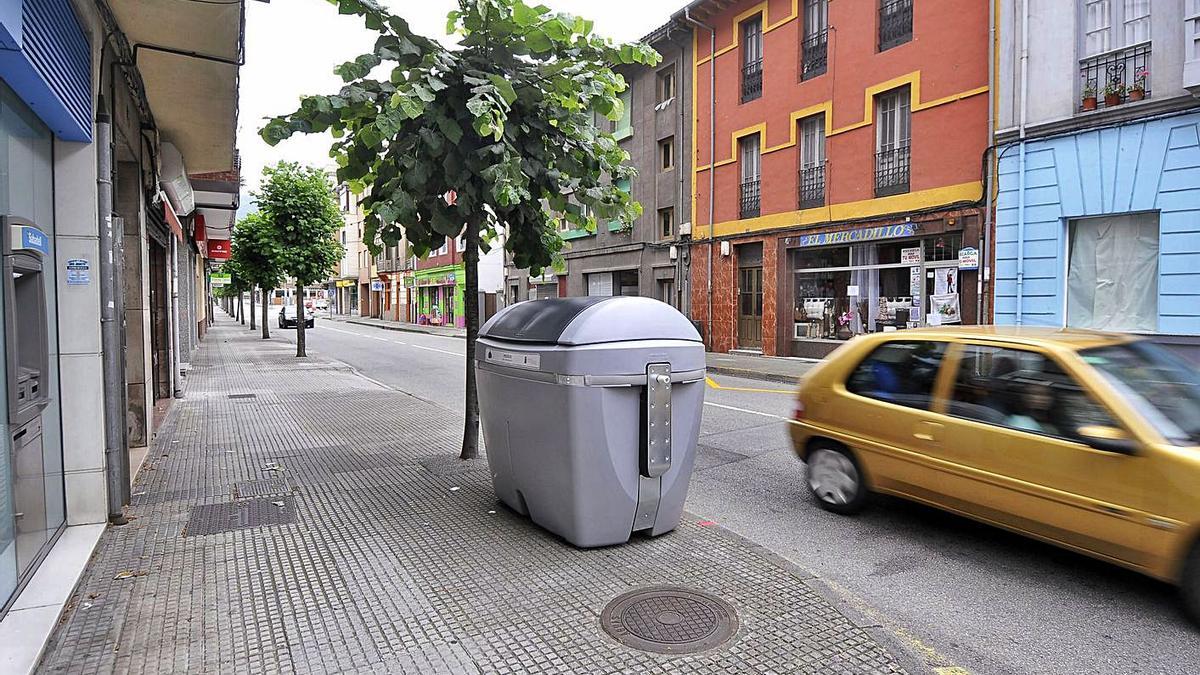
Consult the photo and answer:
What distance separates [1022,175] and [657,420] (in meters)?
11.7

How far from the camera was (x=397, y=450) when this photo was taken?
788cm

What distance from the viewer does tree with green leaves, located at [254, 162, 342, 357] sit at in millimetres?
19906

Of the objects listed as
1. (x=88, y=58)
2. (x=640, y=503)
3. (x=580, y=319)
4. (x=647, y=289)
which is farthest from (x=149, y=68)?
(x=647, y=289)

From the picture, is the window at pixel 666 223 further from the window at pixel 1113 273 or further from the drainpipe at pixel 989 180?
the window at pixel 1113 273

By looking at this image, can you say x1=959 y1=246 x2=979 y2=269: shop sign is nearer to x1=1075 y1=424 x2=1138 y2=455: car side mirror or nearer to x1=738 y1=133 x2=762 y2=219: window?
x1=738 y1=133 x2=762 y2=219: window

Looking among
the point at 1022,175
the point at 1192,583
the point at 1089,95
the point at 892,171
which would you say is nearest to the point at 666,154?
the point at 892,171

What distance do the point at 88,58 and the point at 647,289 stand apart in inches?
807

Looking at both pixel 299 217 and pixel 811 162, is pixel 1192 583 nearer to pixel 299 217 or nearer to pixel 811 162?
pixel 811 162

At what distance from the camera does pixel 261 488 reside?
6262 millimetres

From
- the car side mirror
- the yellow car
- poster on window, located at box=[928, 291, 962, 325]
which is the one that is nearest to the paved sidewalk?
the yellow car

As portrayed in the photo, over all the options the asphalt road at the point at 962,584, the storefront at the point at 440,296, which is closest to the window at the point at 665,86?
the asphalt road at the point at 962,584

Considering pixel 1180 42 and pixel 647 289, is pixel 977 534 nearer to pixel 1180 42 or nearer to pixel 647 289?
pixel 1180 42

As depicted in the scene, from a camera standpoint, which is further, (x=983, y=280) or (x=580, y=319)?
(x=983, y=280)

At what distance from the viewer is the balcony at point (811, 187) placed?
1775 centimetres
